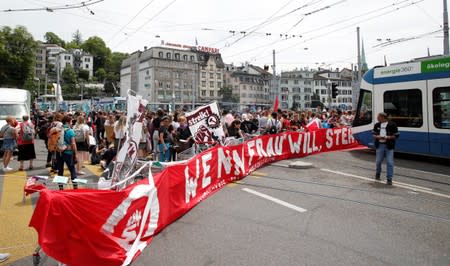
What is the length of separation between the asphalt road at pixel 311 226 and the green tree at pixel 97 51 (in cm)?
13780

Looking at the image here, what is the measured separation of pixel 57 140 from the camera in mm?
8641

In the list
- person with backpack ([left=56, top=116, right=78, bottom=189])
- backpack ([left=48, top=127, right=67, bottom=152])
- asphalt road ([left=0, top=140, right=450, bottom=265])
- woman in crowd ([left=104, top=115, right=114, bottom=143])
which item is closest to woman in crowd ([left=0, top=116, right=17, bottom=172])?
asphalt road ([left=0, top=140, right=450, bottom=265])

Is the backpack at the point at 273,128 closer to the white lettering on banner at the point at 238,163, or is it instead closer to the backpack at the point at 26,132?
the white lettering on banner at the point at 238,163

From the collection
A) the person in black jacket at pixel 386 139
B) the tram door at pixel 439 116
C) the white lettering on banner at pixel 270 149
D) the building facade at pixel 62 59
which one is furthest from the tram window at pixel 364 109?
the building facade at pixel 62 59

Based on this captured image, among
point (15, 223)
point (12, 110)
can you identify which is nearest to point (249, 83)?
point (12, 110)

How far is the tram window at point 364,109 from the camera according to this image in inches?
557

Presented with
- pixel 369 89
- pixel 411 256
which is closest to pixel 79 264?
pixel 411 256

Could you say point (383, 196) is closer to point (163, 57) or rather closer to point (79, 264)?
point (79, 264)

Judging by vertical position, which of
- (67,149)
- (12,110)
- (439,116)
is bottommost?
(67,149)

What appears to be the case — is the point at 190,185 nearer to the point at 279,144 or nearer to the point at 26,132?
the point at 26,132

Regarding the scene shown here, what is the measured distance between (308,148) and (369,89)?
342 centimetres

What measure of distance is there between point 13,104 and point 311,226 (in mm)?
14054

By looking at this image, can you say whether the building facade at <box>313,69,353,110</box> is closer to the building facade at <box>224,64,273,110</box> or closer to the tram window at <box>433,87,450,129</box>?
the building facade at <box>224,64,273,110</box>

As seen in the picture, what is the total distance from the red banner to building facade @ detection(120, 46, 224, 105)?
88361 mm
